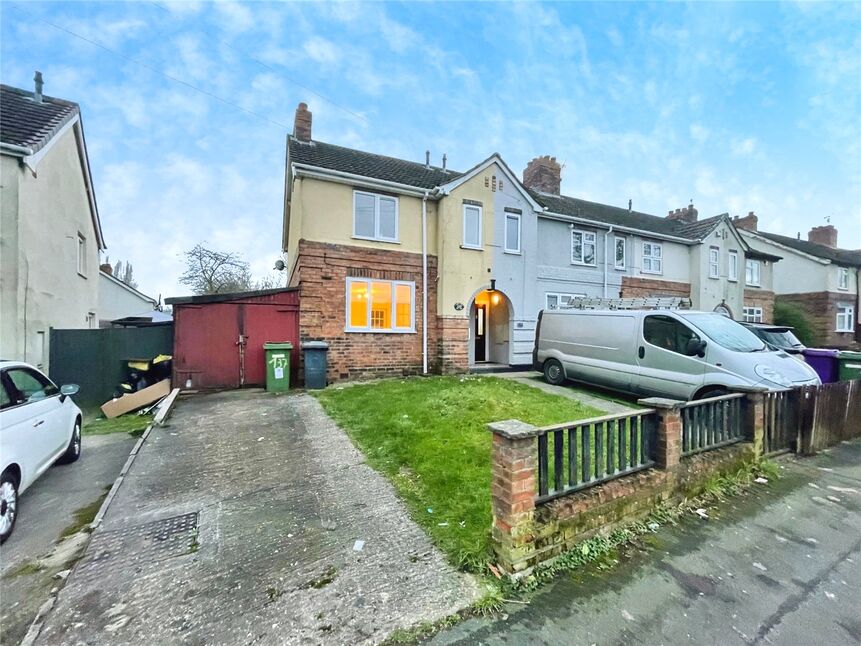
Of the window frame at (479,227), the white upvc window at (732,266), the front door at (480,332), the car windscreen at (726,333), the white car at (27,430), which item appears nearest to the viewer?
the white car at (27,430)

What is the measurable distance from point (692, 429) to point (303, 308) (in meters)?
9.24

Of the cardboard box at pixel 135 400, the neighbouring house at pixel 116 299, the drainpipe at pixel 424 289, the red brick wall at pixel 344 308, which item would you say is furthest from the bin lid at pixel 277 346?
the neighbouring house at pixel 116 299

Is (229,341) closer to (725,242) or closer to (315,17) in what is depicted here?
(315,17)

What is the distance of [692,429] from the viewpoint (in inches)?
169

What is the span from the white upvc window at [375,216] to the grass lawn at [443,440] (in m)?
4.95

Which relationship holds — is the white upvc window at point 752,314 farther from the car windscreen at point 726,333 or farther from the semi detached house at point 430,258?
the car windscreen at point 726,333

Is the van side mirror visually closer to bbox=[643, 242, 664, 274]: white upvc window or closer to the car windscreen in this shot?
the car windscreen

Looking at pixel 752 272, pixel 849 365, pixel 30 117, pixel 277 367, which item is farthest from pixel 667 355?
pixel 752 272

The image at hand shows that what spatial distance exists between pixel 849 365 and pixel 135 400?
17.0 meters

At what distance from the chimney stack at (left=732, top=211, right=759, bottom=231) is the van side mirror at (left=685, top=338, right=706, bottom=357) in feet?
82.8

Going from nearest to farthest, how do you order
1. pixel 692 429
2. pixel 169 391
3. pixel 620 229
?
pixel 692 429 → pixel 169 391 → pixel 620 229

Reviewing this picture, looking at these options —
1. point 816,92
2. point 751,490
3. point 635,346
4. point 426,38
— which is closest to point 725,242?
point 816,92

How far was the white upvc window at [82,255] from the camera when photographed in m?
11.7

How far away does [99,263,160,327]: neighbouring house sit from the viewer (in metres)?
21.6
